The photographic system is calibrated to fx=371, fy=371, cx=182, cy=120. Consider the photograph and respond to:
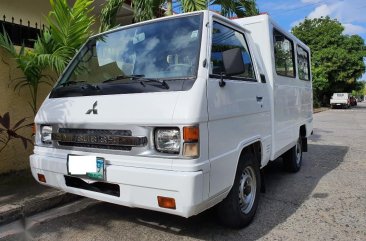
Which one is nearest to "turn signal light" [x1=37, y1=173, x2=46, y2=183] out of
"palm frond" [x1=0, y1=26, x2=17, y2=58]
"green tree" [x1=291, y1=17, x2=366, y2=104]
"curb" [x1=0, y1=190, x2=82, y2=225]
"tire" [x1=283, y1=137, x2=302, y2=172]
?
"curb" [x1=0, y1=190, x2=82, y2=225]

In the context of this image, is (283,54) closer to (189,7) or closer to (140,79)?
(189,7)

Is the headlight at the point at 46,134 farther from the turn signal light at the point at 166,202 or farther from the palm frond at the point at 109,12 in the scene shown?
the palm frond at the point at 109,12

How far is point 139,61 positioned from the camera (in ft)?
12.1

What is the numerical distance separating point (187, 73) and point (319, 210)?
2.51 m

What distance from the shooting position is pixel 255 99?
399 centimetres

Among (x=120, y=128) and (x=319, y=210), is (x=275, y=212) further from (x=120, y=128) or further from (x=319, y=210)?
(x=120, y=128)

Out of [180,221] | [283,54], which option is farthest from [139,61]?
[283,54]

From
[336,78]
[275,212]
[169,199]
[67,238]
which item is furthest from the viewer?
[336,78]

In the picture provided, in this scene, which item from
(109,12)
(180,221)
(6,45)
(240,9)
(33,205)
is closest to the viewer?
(180,221)

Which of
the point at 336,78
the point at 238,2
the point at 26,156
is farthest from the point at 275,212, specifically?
the point at 336,78

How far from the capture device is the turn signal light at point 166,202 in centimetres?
286

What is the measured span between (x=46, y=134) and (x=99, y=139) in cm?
81

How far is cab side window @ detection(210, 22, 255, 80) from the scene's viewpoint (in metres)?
3.43

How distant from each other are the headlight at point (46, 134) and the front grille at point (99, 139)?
0.12m
